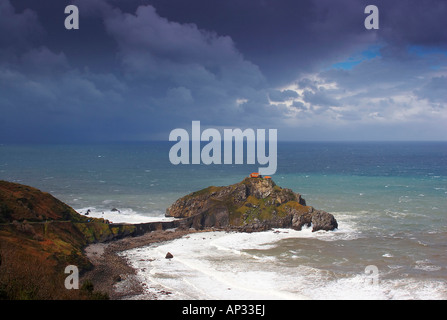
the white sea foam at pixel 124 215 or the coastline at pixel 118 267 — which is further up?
the white sea foam at pixel 124 215

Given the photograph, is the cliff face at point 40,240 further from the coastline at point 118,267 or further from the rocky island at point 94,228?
the coastline at point 118,267

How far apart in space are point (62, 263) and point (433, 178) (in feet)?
508

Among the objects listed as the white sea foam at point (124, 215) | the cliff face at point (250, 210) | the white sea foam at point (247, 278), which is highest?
the cliff face at point (250, 210)

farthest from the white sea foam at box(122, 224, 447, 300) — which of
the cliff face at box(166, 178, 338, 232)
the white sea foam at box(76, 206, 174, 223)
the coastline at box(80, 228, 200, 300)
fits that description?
the white sea foam at box(76, 206, 174, 223)

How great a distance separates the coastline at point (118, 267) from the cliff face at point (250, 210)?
899cm

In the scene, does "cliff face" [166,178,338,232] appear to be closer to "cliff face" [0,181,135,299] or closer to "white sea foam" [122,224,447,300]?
"white sea foam" [122,224,447,300]

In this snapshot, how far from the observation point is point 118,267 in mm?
52500

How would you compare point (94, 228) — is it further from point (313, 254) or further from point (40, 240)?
point (313, 254)

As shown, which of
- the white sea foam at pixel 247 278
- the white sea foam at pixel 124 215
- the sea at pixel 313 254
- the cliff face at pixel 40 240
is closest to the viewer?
the cliff face at pixel 40 240

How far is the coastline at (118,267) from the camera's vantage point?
1757 inches

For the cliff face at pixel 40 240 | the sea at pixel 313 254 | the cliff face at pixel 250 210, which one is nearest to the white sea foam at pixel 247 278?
the sea at pixel 313 254
